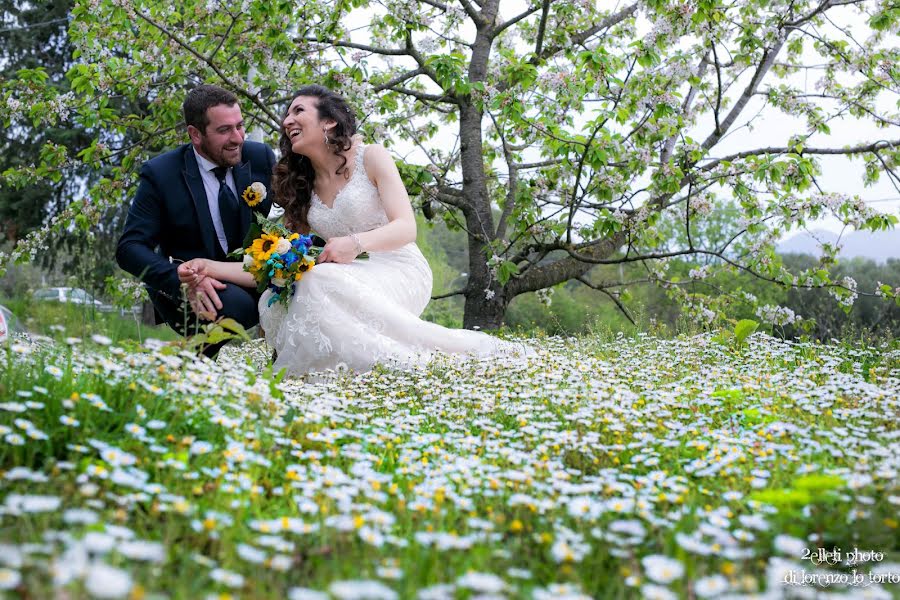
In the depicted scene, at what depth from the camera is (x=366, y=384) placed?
461 cm

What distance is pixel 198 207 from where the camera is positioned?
18.6 ft

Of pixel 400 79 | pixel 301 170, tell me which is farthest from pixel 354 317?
pixel 400 79

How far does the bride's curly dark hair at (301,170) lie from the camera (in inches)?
225

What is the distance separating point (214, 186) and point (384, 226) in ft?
4.50

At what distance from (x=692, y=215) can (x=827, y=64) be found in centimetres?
334

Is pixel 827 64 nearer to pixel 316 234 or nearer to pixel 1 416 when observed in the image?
pixel 316 234

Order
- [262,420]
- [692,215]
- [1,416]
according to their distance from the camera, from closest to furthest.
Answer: [1,416] → [262,420] → [692,215]

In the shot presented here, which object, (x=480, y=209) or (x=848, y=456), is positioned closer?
(x=848, y=456)

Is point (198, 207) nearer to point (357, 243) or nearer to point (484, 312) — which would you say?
point (357, 243)

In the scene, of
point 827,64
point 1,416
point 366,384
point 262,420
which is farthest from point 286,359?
point 827,64

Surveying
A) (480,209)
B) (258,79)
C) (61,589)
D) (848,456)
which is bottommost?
(61,589)

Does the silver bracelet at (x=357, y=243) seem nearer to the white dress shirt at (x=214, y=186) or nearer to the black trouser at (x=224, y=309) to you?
the black trouser at (x=224, y=309)

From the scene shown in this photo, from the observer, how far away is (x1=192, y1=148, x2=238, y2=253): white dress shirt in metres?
5.80

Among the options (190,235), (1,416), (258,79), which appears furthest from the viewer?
(258,79)
